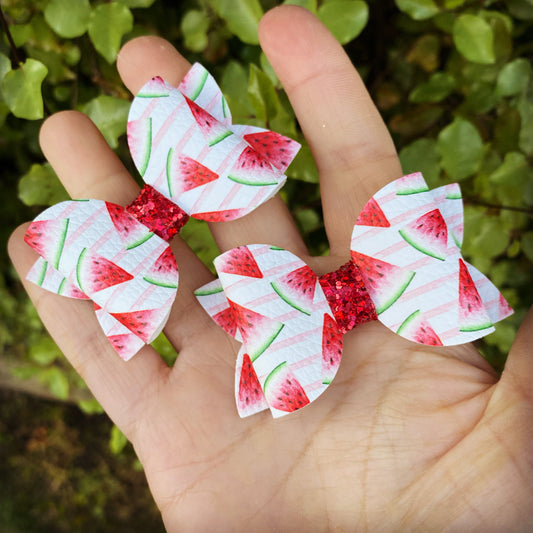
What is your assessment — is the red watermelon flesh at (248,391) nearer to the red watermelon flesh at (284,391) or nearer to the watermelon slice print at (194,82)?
the red watermelon flesh at (284,391)

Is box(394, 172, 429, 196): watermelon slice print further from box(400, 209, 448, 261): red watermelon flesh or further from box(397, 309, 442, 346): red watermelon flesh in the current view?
box(397, 309, 442, 346): red watermelon flesh

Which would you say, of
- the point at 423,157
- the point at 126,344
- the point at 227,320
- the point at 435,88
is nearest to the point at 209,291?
the point at 227,320

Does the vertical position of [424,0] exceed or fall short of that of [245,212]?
it exceeds it

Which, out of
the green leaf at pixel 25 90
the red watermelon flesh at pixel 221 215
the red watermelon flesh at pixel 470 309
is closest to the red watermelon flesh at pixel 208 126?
the red watermelon flesh at pixel 221 215

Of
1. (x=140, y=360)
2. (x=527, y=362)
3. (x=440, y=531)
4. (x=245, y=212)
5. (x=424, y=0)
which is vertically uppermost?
(x=424, y=0)

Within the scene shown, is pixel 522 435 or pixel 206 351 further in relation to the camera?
pixel 206 351

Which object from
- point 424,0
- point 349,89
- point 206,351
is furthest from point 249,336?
point 424,0

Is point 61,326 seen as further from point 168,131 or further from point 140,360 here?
point 168,131
